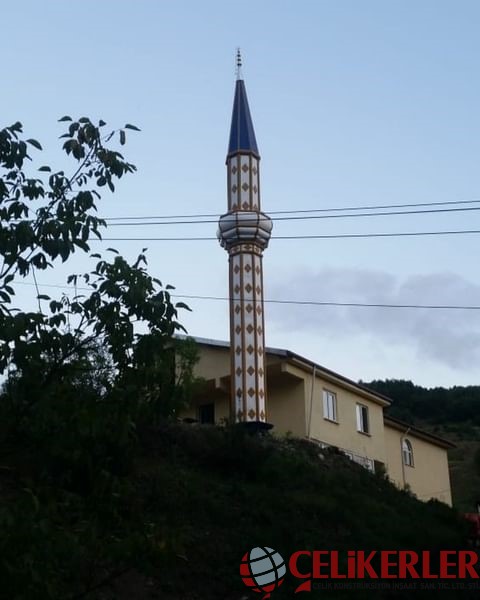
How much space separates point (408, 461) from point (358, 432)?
5.72 metres

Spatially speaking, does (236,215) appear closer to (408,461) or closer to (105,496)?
(408,461)

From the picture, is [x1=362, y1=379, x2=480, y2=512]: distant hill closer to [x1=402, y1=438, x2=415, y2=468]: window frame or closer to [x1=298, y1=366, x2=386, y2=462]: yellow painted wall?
[x1=402, y1=438, x2=415, y2=468]: window frame

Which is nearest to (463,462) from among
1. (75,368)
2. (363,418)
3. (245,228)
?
(363,418)

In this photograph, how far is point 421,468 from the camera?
43125 mm

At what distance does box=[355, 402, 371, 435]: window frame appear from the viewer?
37.9 meters

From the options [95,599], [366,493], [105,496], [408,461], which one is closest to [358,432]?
[408,461]

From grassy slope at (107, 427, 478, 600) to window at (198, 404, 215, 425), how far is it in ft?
19.5

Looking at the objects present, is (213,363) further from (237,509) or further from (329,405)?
(237,509)

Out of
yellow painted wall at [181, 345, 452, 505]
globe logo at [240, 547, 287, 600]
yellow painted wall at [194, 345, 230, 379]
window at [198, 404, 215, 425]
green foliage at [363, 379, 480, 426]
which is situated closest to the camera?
globe logo at [240, 547, 287, 600]

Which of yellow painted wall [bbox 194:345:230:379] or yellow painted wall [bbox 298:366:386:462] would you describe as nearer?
yellow painted wall [bbox 298:366:386:462]

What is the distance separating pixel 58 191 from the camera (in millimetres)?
9727

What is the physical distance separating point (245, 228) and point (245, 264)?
1202mm

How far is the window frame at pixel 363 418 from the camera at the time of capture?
3788cm

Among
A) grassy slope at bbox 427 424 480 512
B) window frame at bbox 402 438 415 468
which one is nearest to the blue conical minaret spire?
window frame at bbox 402 438 415 468
